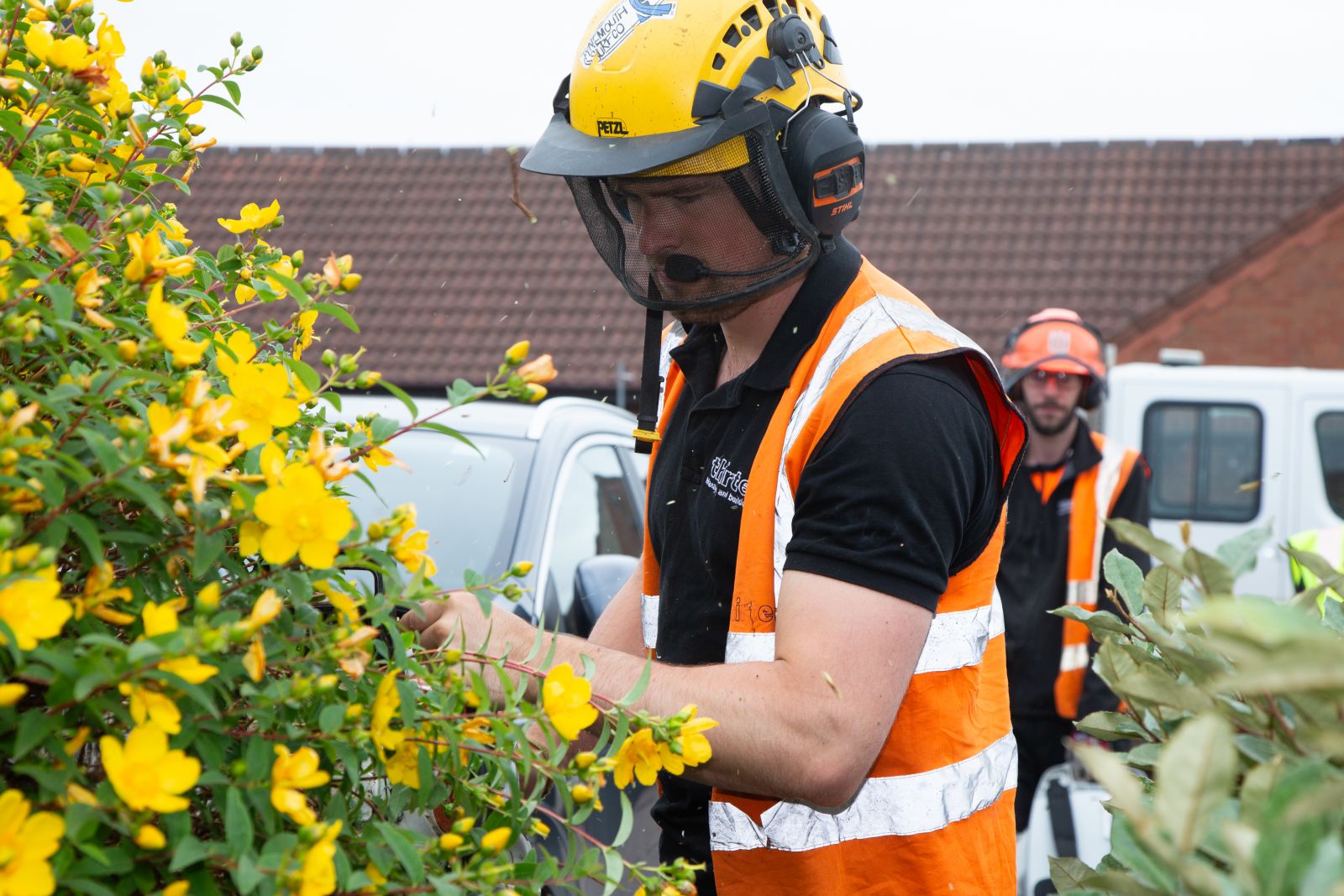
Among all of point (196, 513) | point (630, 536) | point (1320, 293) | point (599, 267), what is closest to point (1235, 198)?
point (1320, 293)

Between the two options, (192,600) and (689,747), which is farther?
(689,747)

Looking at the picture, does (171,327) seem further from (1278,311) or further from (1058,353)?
(1278,311)

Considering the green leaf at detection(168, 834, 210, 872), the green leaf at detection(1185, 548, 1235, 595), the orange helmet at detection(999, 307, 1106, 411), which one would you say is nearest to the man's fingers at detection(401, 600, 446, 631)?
the green leaf at detection(168, 834, 210, 872)

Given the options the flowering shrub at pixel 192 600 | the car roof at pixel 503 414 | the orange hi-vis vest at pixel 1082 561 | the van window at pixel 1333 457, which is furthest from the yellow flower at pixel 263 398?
the van window at pixel 1333 457

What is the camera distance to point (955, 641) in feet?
6.04

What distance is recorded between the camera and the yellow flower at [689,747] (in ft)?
4.19

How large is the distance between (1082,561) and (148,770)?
422 cm

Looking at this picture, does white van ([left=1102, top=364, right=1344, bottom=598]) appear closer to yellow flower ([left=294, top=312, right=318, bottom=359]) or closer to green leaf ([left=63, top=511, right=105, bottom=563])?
yellow flower ([left=294, top=312, right=318, bottom=359])

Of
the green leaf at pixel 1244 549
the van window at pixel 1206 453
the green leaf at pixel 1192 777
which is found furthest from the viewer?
the van window at pixel 1206 453

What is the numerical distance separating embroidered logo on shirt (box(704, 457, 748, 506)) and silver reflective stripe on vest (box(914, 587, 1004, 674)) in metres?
0.33

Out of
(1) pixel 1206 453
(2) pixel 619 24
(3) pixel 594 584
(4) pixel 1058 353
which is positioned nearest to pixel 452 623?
(2) pixel 619 24

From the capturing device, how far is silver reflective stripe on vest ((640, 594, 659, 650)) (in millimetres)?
2248

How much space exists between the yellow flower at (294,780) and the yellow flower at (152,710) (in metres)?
0.10

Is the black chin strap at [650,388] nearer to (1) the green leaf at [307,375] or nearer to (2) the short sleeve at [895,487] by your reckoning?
(2) the short sleeve at [895,487]
